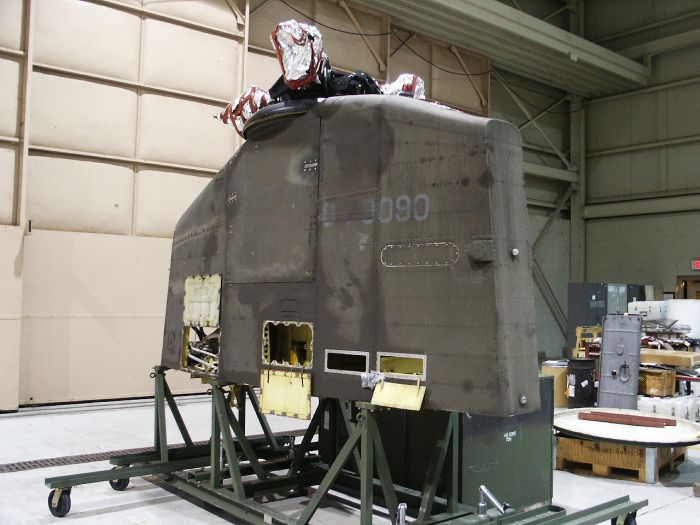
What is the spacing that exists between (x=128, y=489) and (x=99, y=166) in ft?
22.2

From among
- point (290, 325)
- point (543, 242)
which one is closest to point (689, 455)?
point (290, 325)

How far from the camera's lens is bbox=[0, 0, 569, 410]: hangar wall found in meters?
10.1

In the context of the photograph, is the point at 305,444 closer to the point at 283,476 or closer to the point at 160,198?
the point at 283,476

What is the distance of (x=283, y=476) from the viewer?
5551mm

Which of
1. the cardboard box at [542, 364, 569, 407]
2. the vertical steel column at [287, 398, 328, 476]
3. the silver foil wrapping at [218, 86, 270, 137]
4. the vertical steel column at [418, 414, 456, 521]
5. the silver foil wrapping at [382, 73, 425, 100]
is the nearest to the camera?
the vertical steel column at [418, 414, 456, 521]

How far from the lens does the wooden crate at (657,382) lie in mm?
8922

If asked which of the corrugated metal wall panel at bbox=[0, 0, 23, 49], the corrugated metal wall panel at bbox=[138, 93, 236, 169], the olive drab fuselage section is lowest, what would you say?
the olive drab fuselage section

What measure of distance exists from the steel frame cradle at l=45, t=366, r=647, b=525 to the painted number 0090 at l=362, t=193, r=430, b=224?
1.12 metres

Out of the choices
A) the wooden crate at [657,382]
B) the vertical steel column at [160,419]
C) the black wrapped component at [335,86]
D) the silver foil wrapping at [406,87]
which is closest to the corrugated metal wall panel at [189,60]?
the vertical steel column at [160,419]

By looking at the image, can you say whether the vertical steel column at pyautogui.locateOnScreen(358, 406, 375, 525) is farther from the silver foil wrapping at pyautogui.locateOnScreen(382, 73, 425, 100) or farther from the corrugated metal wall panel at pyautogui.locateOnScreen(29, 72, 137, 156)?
the corrugated metal wall panel at pyautogui.locateOnScreen(29, 72, 137, 156)

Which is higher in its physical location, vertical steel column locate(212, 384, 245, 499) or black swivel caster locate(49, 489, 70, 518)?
vertical steel column locate(212, 384, 245, 499)

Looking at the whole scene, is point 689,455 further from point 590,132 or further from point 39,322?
point 590,132

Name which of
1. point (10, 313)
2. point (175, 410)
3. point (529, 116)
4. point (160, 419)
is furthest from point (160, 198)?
point (529, 116)

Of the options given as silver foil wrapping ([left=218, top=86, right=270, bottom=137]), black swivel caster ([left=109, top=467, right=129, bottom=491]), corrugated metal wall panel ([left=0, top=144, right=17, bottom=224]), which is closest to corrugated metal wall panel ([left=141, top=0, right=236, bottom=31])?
corrugated metal wall panel ([left=0, top=144, right=17, bottom=224])
